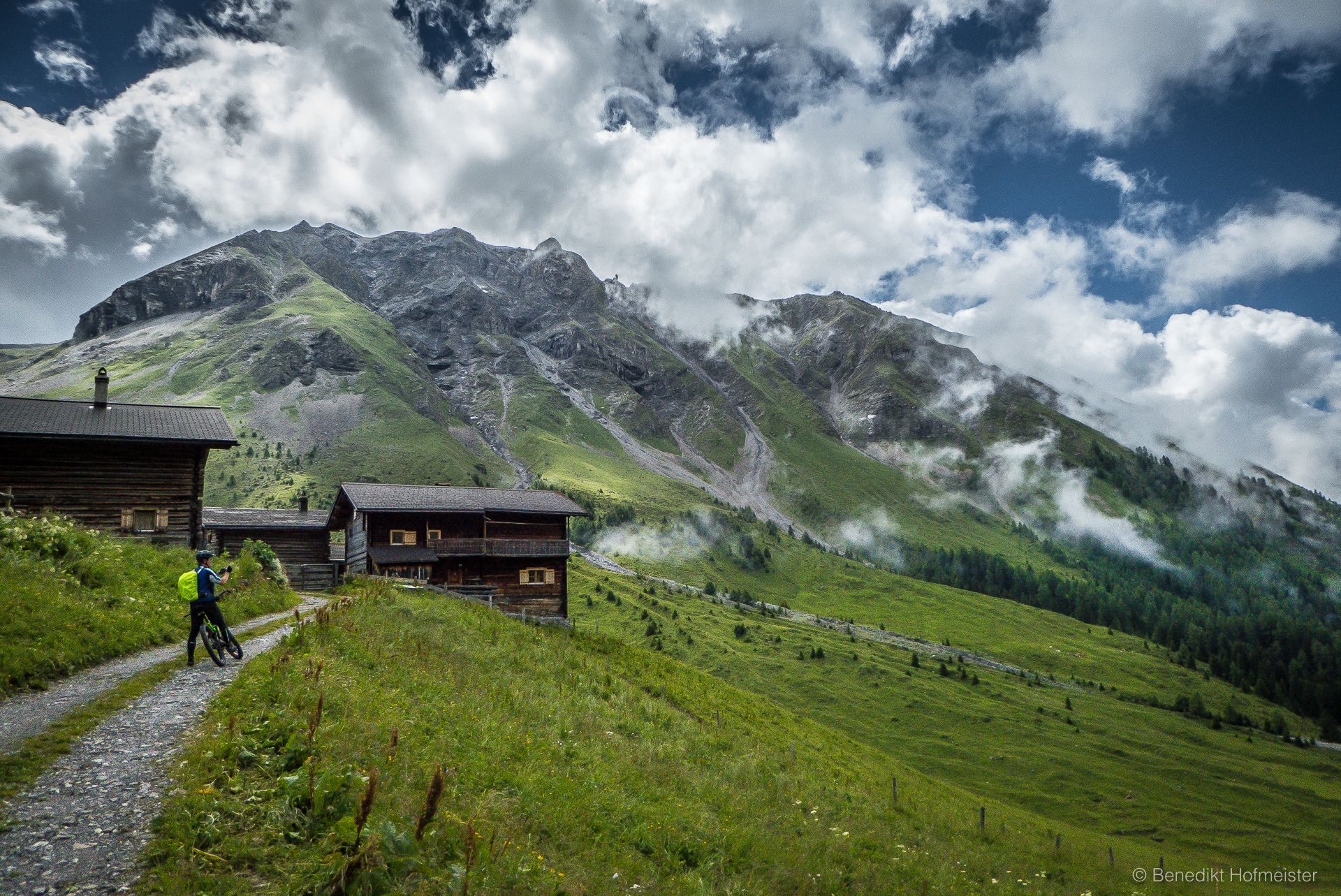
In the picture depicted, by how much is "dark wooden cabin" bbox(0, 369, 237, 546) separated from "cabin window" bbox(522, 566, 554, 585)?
2361 cm

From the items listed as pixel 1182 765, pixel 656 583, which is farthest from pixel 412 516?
pixel 1182 765

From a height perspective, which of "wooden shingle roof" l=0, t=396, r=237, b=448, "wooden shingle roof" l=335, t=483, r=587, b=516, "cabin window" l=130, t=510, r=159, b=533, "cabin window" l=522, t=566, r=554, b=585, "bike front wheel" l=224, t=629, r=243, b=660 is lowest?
"cabin window" l=522, t=566, r=554, b=585

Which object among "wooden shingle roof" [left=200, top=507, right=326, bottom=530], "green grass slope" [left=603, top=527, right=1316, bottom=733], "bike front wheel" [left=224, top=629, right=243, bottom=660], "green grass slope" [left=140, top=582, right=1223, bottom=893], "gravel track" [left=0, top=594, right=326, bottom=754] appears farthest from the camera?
"green grass slope" [left=603, top=527, right=1316, bottom=733]

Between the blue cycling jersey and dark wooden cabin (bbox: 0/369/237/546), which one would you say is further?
dark wooden cabin (bbox: 0/369/237/546)

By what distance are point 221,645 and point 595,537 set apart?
178m

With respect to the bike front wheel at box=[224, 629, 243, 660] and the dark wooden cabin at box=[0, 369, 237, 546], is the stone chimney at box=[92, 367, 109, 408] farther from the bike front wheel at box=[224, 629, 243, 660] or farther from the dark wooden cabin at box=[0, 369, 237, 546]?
the bike front wheel at box=[224, 629, 243, 660]

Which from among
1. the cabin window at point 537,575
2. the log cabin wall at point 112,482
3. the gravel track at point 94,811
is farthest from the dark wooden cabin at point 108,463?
the gravel track at point 94,811

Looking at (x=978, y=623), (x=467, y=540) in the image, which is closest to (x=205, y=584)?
(x=467, y=540)

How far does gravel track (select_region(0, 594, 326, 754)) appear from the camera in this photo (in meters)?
10.6

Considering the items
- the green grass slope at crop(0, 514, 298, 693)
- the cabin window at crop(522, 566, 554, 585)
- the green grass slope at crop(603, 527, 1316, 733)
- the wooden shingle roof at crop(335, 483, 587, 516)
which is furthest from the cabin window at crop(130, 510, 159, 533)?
the green grass slope at crop(603, 527, 1316, 733)

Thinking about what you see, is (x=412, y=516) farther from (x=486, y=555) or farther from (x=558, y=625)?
(x=558, y=625)

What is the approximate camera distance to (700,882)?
1078cm

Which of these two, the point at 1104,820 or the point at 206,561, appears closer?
the point at 206,561

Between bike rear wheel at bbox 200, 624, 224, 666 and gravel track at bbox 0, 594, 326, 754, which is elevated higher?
bike rear wheel at bbox 200, 624, 224, 666
